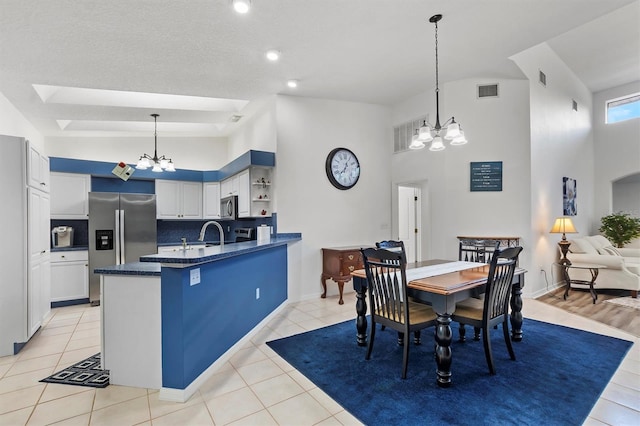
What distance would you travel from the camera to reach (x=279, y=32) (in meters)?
3.13

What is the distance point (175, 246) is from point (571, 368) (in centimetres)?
566

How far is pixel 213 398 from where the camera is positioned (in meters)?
2.24

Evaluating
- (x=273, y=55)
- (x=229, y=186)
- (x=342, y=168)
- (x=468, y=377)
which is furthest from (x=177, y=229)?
(x=468, y=377)

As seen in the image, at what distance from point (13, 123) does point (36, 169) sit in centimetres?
166

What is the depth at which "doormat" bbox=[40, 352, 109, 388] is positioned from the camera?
96.9 inches

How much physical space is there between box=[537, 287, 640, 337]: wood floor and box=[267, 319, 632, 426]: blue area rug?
77cm

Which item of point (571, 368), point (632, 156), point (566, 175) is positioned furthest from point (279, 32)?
point (632, 156)

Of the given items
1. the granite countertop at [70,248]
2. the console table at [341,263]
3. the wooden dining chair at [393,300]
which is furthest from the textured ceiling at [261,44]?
the console table at [341,263]

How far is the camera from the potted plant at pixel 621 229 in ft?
20.6

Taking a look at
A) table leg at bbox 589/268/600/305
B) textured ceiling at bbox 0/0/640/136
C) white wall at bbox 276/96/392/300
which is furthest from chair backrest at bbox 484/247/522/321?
table leg at bbox 589/268/600/305

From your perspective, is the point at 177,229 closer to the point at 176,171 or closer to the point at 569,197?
the point at 176,171

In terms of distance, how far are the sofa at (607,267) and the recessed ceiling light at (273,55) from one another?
18.3ft

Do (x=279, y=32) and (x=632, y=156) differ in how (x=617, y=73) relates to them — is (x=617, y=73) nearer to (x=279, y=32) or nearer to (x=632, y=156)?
(x=632, y=156)

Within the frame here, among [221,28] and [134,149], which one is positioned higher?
[221,28]
